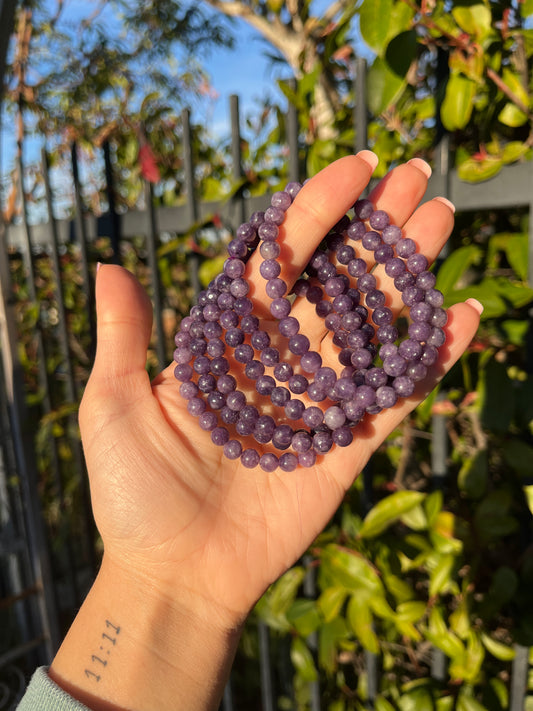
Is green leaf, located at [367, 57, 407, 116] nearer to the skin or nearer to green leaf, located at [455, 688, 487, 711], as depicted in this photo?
the skin

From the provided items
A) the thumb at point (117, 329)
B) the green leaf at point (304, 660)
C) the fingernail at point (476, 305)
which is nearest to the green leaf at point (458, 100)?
the fingernail at point (476, 305)

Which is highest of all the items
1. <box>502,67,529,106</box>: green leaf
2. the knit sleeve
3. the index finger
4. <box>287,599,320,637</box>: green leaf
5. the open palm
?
<box>502,67,529,106</box>: green leaf

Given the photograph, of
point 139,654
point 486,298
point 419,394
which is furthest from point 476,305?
point 139,654

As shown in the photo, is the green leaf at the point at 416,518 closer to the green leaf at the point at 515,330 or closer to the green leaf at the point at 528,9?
the green leaf at the point at 515,330

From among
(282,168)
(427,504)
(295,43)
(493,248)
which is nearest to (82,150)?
(295,43)

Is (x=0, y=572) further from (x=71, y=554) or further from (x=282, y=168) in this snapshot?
(x=282, y=168)

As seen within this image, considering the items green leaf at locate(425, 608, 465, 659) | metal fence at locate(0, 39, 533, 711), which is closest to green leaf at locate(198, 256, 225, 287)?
metal fence at locate(0, 39, 533, 711)
